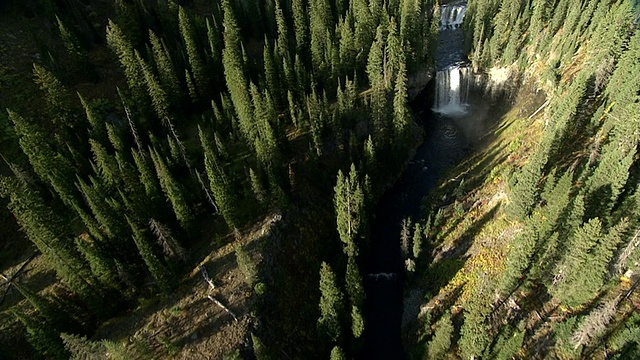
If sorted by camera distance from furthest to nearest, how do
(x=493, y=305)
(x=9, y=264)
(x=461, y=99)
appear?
(x=461, y=99) → (x=9, y=264) → (x=493, y=305)

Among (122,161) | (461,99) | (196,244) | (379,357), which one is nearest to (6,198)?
(122,161)

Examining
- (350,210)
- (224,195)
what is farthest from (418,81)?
(224,195)

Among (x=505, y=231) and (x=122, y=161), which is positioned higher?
(x=122, y=161)

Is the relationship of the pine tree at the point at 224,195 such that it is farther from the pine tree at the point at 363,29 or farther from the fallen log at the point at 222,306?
the pine tree at the point at 363,29

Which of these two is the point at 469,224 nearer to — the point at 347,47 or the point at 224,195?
the point at 224,195

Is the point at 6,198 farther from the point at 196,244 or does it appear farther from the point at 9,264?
the point at 196,244

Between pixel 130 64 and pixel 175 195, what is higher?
pixel 130 64

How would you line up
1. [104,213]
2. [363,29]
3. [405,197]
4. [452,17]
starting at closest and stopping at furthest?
1. [104,213]
2. [405,197]
3. [363,29]
4. [452,17]
